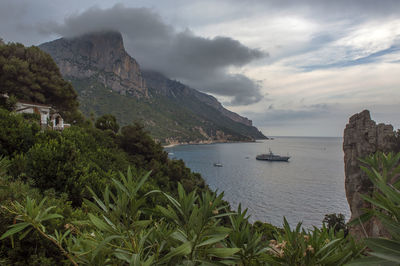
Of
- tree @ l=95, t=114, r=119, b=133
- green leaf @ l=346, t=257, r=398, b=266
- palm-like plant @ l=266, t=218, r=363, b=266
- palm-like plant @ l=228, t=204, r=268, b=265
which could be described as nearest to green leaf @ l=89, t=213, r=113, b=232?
→ palm-like plant @ l=228, t=204, r=268, b=265

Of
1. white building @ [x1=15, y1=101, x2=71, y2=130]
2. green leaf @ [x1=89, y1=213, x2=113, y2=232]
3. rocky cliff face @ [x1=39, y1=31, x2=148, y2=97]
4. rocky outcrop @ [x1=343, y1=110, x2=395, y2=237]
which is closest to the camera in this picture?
green leaf @ [x1=89, y1=213, x2=113, y2=232]

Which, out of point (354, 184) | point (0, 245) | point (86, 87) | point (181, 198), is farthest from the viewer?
point (86, 87)

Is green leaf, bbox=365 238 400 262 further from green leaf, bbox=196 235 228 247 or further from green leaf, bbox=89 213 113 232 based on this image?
green leaf, bbox=89 213 113 232

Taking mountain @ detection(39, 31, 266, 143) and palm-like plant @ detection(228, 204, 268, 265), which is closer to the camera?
palm-like plant @ detection(228, 204, 268, 265)

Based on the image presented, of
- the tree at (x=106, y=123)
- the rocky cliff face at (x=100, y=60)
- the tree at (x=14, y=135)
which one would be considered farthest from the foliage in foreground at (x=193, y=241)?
the rocky cliff face at (x=100, y=60)

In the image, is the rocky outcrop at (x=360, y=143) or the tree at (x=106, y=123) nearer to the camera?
the rocky outcrop at (x=360, y=143)

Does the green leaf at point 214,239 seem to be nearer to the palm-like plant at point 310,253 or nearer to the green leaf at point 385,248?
the palm-like plant at point 310,253

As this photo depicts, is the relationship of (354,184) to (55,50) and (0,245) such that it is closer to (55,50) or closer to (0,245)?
(0,245)

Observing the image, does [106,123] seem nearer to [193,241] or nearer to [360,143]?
[193,241]

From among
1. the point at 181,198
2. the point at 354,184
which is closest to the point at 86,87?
the point at 354,184
